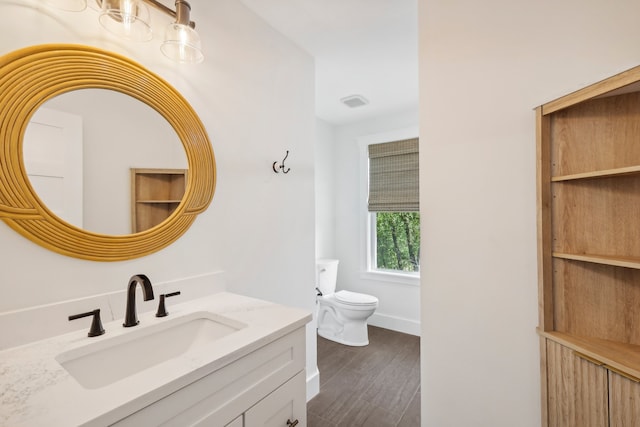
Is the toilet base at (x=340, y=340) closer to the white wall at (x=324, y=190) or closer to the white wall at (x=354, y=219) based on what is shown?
the white wall at (x=354, y=219)

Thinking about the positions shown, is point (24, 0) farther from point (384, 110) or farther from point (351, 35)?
point (384, 110)

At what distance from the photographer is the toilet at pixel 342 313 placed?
286 cm

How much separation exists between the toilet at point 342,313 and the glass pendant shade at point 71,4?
8.86 feet

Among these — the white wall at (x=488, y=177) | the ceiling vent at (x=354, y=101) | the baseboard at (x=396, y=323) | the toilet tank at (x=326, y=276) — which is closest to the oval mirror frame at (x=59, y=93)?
the white wall at (x=488, y=177)

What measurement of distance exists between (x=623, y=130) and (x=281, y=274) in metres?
1.79

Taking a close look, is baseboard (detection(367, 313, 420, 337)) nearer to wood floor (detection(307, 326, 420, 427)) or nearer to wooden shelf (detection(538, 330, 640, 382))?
wood floor (detection(307, 326, 420, 427))

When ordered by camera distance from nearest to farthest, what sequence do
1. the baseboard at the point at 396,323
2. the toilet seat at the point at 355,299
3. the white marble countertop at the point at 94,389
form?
the white marble countertop at the point at 94,389, the toilet seat at the point at 355,299, the baseboard at the point at 396,323

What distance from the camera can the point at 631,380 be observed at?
0.94m

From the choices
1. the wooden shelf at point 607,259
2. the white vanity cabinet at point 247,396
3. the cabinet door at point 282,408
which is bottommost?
the cabinet door at point 282,408

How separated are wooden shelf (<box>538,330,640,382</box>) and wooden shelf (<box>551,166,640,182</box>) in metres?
0.62

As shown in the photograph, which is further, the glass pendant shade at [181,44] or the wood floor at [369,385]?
the wood floor at [369,385]

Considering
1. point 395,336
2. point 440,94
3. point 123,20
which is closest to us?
point 123,20

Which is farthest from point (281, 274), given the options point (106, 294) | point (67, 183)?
point (67, 183)

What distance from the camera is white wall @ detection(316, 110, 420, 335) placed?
337cm
